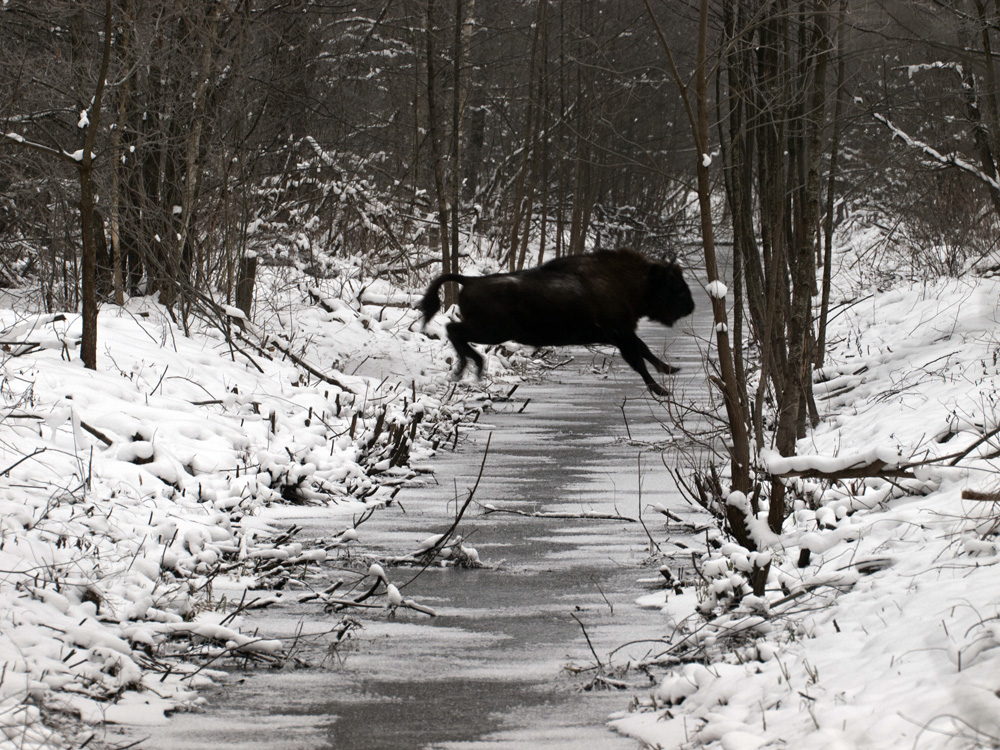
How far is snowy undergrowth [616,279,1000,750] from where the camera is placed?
335cm

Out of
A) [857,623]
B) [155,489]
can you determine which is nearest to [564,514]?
[155,489]

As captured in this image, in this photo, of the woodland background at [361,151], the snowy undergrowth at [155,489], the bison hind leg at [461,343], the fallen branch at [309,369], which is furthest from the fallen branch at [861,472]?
the fallen branch at [309,369]

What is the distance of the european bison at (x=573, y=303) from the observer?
975 centimetres

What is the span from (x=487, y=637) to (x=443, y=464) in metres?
4.41

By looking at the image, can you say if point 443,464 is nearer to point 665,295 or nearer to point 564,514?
point 564,514

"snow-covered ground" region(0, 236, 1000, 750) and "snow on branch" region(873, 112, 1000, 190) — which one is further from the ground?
"snow on branch" region(873, 112, 1000, 190)

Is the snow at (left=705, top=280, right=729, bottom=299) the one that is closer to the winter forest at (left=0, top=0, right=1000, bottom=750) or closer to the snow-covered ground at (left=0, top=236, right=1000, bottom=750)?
the winter forest at (left=0, top=0, right=1000, bottom=750)

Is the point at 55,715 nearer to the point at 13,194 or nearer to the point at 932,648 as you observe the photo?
the point at 932,648

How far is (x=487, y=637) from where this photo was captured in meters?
4.95

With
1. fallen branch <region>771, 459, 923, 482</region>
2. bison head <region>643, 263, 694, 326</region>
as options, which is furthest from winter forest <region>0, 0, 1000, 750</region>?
bison head <region>643, 263, 694, 326</region>

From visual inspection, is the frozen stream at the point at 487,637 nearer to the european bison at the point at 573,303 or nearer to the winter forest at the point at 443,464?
the winter forest at the point at 443,464

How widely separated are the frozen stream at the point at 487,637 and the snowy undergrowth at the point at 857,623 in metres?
0.31

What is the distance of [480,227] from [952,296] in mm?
13649

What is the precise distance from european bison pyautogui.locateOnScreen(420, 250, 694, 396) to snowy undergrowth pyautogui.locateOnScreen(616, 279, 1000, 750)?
10.1ft
